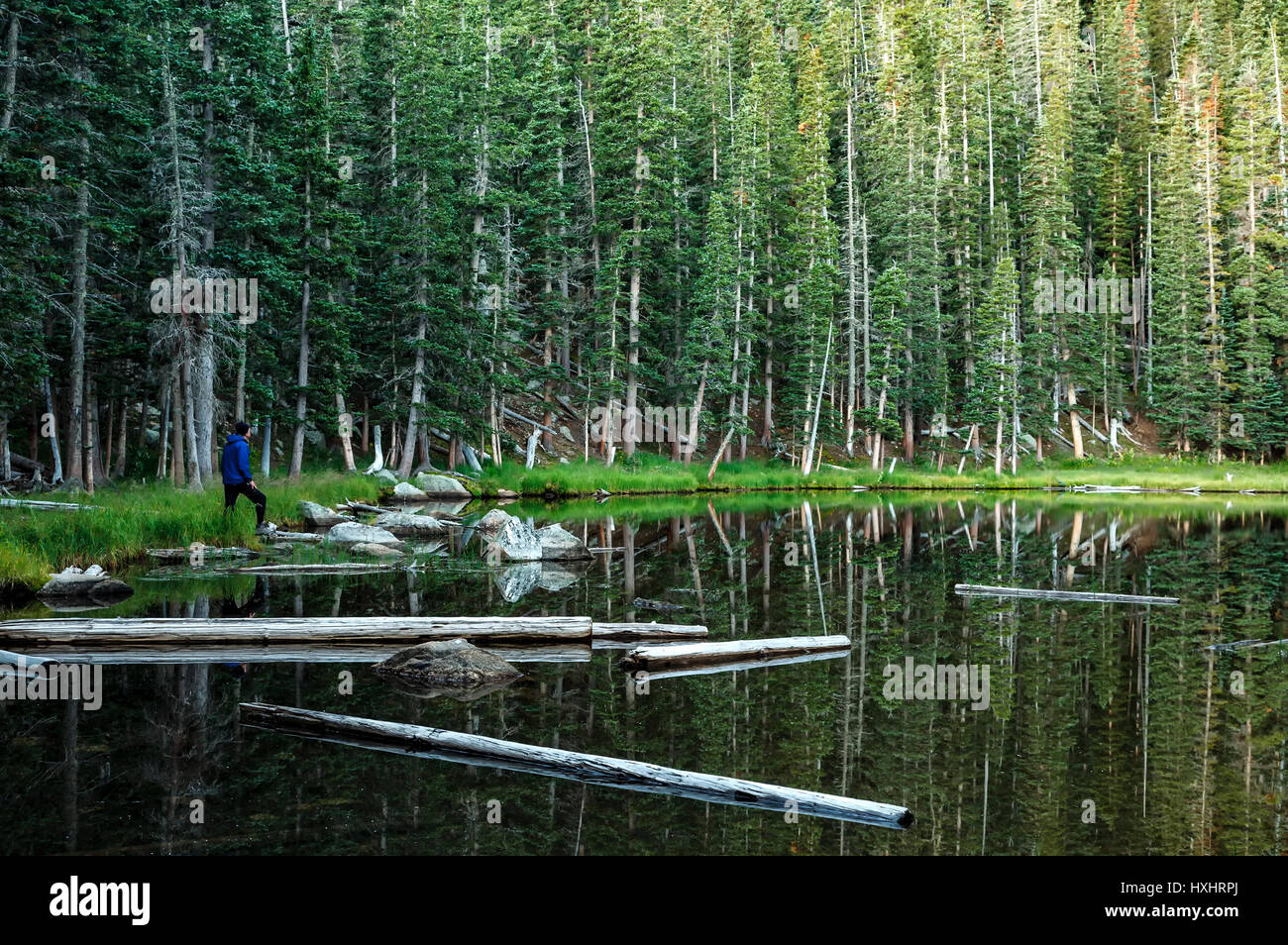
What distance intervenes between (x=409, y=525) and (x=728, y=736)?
60.0 ft

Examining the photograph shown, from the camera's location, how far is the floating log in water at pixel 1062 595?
1619 centimetres

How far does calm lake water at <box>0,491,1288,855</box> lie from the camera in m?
6.65

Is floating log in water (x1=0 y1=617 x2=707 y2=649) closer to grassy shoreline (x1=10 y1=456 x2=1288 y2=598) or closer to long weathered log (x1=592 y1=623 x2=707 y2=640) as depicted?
long weathered log (x1=592 y1=623 x2=707 y2=640)

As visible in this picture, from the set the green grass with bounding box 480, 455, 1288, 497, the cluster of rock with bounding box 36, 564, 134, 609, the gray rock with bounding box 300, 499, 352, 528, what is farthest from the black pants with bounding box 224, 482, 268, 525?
Answer: the green grass with bounding box 480, 455, 1288, 497

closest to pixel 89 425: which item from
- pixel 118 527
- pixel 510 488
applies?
pixel 118 527

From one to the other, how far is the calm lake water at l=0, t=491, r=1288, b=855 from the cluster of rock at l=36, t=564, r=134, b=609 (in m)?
0.52

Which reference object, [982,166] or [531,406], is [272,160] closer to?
[531,406]

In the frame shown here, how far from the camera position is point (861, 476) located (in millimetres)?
51781

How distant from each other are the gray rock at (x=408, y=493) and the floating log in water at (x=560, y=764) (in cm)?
2664

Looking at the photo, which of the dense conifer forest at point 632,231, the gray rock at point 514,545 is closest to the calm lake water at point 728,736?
the gray rock at point 514,545

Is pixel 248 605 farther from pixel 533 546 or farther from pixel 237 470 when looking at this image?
pixel 533 546

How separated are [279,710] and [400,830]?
2.87 metres

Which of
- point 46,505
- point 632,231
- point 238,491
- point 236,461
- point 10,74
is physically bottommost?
point 46,505

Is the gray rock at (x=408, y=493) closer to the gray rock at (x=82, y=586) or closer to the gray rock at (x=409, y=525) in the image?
the gray rock at (x=409, y=525)
